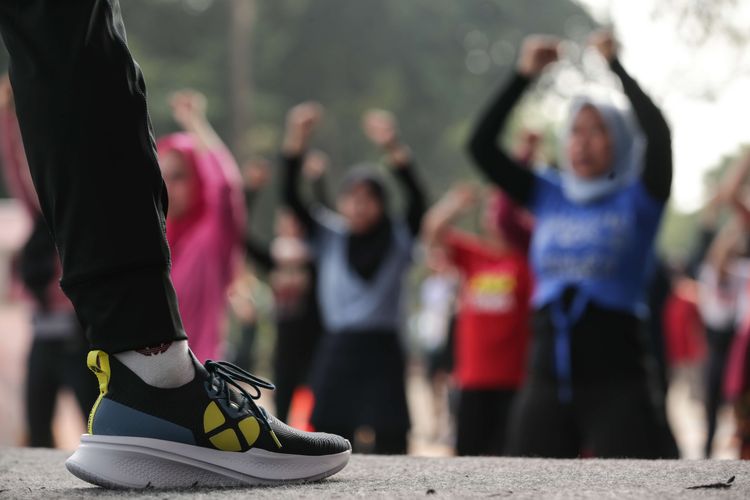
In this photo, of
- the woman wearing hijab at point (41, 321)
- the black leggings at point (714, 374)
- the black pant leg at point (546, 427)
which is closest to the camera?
the black pant leg at point (546, 427)

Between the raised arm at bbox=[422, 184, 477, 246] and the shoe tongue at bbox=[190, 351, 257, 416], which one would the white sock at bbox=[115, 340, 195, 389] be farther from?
the raised arm at bbox=[422, 184, 477, 246]

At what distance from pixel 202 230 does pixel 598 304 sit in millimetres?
1900

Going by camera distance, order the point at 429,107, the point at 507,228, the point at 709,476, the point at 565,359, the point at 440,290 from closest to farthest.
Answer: the point at 709,476, the point at 565,359, the point at 507,228, the point at 440,290, the point at 429,107

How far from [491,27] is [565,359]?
30.4m

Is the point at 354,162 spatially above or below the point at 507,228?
below

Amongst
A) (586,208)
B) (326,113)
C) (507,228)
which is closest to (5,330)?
(507,228)

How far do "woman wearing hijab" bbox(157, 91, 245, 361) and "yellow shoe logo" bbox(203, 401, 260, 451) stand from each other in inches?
106

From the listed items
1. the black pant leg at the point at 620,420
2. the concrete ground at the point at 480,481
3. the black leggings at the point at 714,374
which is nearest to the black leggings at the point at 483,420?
the black pant leg at the point at 620,420

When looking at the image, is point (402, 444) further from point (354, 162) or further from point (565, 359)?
point (354, 162)

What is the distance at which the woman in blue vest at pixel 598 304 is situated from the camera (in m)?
3.76

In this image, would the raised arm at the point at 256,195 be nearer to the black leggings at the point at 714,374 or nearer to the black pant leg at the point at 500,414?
the black pant leg at the point at 500,414

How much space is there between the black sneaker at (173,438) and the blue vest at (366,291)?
3.68 meters

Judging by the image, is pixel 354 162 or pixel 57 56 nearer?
pixel 57 56

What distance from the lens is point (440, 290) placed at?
14125 mm
